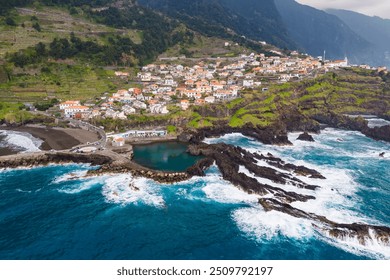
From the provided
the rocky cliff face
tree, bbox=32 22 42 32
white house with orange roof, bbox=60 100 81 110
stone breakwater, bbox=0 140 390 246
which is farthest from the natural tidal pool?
tree, bbox=32 22 42 32

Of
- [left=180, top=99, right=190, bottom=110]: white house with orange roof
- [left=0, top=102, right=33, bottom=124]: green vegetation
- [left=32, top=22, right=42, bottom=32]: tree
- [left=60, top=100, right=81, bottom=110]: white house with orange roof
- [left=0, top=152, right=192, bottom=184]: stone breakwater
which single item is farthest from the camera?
[left=32, top=22, right=42, bottom=32]: tree

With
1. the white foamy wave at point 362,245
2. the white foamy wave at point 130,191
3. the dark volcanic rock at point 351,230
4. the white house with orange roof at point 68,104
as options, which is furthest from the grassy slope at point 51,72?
the white foamy wave at point 362,245

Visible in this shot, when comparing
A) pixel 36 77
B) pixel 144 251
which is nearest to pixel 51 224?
pixel 144 251

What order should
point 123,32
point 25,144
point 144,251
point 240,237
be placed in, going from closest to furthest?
point 144,251 < point 240,237 < point 25,144 < point 123,32

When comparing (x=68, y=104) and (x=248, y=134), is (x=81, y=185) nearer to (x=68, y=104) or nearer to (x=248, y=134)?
(x=68, y=104)

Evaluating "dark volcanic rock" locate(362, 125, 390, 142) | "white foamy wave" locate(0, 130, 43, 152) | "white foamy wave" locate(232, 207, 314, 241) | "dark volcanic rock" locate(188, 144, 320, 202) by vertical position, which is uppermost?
"dark volcanic rock" locate(362, 125, 390, 142)

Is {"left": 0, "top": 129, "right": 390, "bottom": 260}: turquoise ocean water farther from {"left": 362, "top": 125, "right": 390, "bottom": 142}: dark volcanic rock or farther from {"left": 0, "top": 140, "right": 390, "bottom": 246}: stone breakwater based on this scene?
{"left": 362, "top": 125, "right": 390, "bottom": 142}: dark volcanic rock

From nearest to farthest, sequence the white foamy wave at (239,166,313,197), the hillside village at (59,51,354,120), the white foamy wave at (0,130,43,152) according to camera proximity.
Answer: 1. the white foamy wave at (239,166,313,197)
2. the white foamy wave at (0,130,43,152)
3. the hillside village at (59,51,354,120)

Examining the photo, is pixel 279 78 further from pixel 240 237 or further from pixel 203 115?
pixel 240 237
